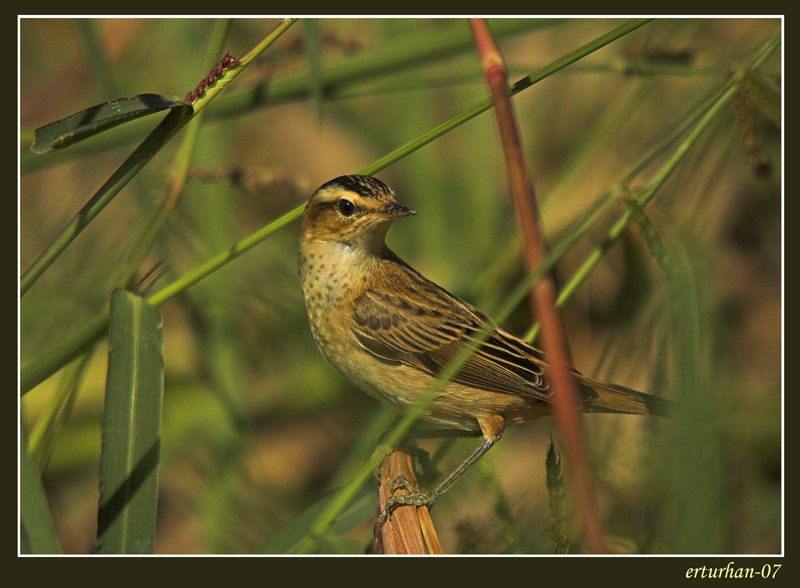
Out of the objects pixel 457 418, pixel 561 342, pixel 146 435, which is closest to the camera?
→ pixel 561 342

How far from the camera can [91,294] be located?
155 inches

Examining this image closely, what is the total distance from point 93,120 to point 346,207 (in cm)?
137

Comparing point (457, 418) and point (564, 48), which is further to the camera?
point (564, 48)

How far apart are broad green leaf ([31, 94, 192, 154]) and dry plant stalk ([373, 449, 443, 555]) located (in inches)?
64.4

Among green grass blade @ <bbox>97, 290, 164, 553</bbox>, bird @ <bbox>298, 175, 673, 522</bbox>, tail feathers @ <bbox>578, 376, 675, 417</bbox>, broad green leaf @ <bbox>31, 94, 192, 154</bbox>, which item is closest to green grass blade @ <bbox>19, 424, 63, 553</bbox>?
green grass blade @ <bbox>97, 290, 164, 553</bbox>

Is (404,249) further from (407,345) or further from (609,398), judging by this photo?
(609,398)

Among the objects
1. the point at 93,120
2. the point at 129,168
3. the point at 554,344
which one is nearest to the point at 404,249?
the point at 129,168

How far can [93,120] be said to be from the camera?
2.05 m

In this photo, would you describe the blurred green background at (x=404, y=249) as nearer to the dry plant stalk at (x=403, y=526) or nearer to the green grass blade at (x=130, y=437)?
the dry plant stalk at (x=403, y=526)

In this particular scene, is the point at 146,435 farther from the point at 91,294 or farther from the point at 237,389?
the point at 237,389

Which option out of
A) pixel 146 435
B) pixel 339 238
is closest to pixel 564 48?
pixel 339 238

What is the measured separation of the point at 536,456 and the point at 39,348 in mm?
3291

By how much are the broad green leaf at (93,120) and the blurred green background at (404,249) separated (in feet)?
2.63

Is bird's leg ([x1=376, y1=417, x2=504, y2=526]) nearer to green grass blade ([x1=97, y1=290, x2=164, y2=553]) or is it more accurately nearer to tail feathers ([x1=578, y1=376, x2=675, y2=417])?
tail feathers ([x1=578, y1=376, x2=675, y2=417])
